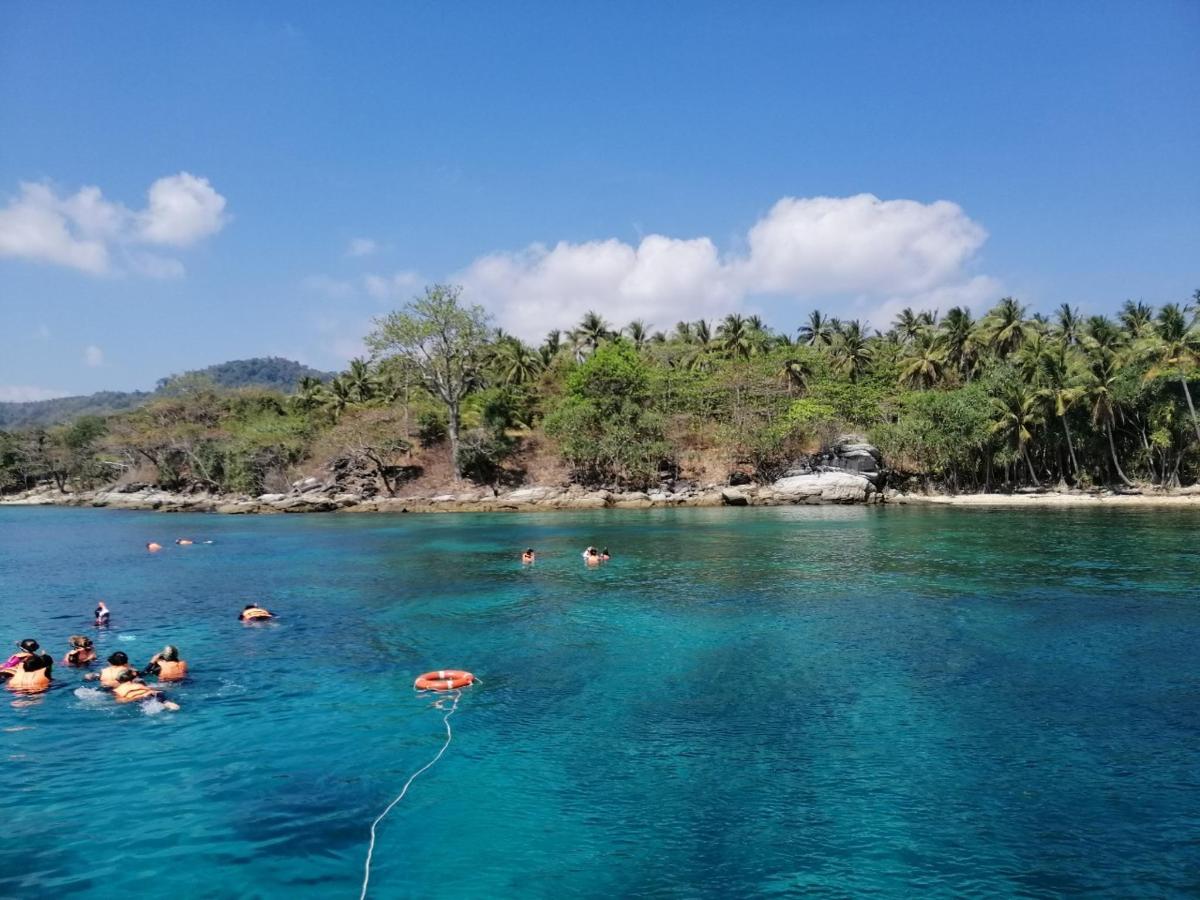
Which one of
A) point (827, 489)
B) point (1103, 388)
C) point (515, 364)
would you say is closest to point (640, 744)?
point (827, 489)

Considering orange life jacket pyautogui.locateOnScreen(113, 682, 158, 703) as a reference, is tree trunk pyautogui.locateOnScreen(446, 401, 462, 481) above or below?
above

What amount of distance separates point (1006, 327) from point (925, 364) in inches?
315

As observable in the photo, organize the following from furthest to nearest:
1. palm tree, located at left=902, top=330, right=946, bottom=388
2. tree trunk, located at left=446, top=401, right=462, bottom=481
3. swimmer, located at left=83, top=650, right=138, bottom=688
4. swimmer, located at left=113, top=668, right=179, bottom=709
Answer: palm tree, located at left=902, top=330, right=946, bottom=388 < tree trunk, located at left=446, top=401, right=462, bottom=481 < swimmer, located at left=83, top=650, right=138, bottom=688 < swimmer, located at left=113, top=668, right=179, bottom=709

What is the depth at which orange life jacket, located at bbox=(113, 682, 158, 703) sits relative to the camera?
49.0 feet

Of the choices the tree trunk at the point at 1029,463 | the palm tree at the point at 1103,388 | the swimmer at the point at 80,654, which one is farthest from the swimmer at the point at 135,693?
the tree trunk at the point at 1029,463

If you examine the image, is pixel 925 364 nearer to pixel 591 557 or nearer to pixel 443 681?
pixel 591 557

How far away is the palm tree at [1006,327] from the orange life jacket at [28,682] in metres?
77.2

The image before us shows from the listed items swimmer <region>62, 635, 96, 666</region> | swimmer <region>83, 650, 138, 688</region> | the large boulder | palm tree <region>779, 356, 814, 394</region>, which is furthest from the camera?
palm tree <region>779, 356, 814, 394</region>

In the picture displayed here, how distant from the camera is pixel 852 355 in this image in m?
82.2

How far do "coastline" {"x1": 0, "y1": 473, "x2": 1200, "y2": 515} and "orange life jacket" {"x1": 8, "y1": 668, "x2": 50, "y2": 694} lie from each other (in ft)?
156

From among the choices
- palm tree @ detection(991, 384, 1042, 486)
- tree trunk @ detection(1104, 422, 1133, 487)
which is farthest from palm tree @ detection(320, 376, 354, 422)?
tree trunk @ detection(1104, 422, 1133, 487)

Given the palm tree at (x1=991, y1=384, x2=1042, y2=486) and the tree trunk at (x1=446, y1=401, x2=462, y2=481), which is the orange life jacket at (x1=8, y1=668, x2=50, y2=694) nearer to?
the tree trunk at (x1=446, y1=401, x2=462, y2=481)

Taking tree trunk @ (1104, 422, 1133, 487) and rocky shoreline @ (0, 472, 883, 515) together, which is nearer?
tree trunk @ (1104, 422, 1133, 487)

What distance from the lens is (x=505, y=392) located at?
76812 millimetres
